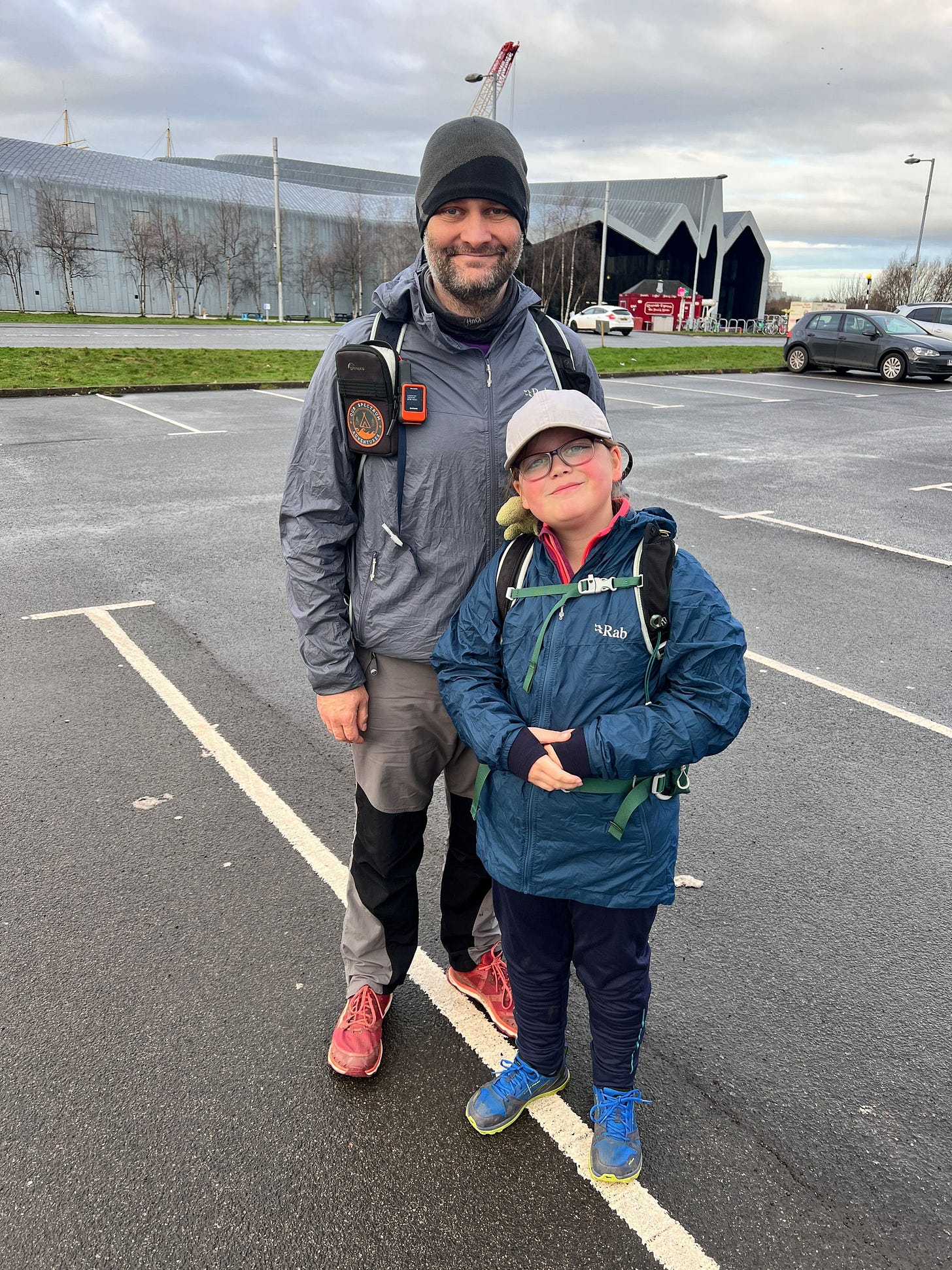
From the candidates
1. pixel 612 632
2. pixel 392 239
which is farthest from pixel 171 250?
pixel 612 632

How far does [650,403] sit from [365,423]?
16.6m

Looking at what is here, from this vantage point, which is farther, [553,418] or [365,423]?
[365,423]

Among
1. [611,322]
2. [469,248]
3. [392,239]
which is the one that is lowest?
[469,248]

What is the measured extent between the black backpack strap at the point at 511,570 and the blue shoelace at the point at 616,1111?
1.18 meters

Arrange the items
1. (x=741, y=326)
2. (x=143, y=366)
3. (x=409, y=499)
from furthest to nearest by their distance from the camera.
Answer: (x=741, y=326)
(x=143, y=366)
(x=409, y=499)

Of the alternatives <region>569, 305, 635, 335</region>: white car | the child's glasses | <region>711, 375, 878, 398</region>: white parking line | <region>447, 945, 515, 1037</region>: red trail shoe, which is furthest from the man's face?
<region>569, 305, 635, 335</region>: white car

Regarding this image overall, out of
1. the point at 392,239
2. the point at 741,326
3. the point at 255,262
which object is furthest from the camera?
the point at 741,326

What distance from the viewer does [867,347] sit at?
23703 millimetres

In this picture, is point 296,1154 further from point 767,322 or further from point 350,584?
point 767,322

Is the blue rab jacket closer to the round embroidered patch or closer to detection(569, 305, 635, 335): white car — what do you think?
the round embroidered patch

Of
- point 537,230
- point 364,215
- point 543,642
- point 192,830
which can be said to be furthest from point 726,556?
point 364,215

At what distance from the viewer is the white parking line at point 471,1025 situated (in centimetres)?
203

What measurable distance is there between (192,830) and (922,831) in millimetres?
2860

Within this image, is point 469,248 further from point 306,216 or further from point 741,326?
point 306,216
